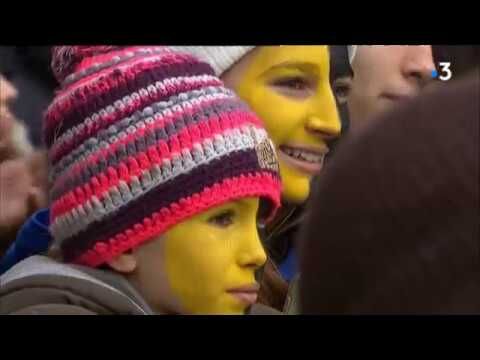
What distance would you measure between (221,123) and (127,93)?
0.14 meters

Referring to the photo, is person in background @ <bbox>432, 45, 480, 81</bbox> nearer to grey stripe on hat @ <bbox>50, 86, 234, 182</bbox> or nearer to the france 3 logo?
the france 3 logo

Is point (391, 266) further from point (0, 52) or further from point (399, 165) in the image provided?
point (0, 52)

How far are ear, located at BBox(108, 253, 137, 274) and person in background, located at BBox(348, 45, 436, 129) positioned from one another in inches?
17.1

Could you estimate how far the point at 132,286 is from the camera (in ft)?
4.16

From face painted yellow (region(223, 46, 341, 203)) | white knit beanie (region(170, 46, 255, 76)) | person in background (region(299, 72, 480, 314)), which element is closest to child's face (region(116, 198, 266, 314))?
face painted yellow (region(223, 46, 341, 203))

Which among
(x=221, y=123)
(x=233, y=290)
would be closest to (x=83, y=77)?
(x=221, y=123)

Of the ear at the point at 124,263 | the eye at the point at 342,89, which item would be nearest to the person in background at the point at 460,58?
the eye at the point at 342,89

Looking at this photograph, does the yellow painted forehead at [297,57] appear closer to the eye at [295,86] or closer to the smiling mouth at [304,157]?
the eye at [295,86]

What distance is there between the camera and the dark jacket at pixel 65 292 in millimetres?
1192

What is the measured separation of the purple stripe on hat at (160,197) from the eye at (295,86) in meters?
0.22

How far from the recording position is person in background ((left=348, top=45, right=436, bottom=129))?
1.46m

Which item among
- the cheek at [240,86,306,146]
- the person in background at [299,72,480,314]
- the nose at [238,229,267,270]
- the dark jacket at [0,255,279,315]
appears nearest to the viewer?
the person in background at [299,72,480,314]

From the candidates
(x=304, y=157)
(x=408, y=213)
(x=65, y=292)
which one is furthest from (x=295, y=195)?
(x=408, y=213)

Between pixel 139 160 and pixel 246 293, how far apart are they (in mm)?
247
